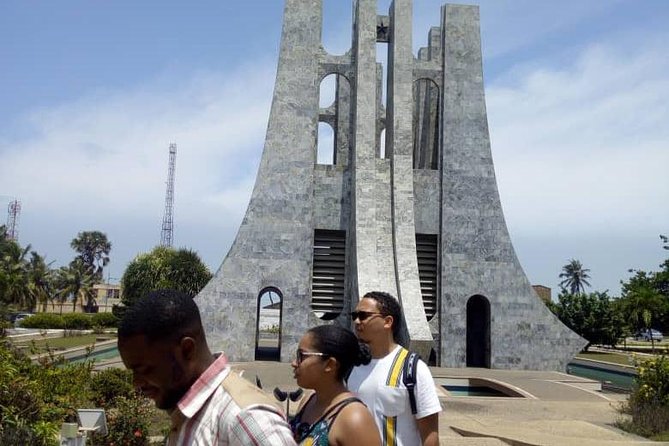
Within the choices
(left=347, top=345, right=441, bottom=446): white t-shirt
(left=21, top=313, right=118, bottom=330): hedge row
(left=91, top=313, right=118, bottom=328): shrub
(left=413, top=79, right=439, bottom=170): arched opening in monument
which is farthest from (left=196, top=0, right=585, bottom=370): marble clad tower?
(left=91, top=313, right=118, bottom=328): shrub

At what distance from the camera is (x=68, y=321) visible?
35844 mm

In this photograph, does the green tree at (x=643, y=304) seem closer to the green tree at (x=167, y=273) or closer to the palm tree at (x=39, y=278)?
the green tree at (x=167, y=273)

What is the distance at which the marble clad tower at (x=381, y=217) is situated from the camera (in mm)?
18453

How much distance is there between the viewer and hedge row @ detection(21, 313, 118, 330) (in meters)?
35.1

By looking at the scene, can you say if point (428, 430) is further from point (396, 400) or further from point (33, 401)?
A: point (33, 401)

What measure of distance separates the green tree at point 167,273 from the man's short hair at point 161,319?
1238 inches

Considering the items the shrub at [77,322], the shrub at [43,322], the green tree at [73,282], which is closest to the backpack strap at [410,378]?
the shrub at [43,322]

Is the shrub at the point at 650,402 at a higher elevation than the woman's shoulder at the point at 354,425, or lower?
lower

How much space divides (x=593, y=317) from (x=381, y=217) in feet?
61.6

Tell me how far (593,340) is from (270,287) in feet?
71.6

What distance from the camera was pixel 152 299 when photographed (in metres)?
1.75

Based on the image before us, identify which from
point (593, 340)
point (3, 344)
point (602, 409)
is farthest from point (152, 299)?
point (593, 340)

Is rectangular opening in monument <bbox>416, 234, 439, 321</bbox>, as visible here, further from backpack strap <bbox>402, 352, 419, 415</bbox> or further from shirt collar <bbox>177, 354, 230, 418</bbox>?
shirt collar <bbox>177, 354, 230, 418</bbox>

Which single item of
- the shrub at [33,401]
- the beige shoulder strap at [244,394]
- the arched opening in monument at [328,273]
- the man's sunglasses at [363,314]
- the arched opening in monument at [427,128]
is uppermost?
the arched opening in monument at [427,128]
